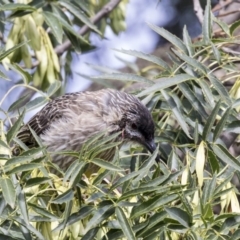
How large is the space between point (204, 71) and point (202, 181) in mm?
643

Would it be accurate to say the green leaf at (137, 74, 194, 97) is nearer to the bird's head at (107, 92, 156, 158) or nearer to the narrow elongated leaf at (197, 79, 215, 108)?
the narrow elongated leaf at (197, 79, 215, 108)

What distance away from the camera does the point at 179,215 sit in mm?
3264

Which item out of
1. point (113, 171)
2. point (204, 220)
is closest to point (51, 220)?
point (113, 171)

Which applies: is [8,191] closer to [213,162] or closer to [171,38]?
[213,162]

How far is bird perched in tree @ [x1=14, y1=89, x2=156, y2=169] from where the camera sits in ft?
15.7

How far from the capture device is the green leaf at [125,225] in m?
3.14

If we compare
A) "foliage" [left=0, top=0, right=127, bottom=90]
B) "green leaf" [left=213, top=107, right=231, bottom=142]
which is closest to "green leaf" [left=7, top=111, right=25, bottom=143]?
"green leaf" [left=213, top=107, right=231, bottom=142]

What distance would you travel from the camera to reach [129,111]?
495 centimetres

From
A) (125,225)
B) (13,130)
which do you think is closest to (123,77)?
(13,130)

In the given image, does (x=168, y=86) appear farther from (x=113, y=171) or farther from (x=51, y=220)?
(x=51, y=220)

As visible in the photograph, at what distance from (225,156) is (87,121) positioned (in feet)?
4.71

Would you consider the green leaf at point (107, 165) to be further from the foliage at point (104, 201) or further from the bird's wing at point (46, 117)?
the bird's wing at point (46, 117)

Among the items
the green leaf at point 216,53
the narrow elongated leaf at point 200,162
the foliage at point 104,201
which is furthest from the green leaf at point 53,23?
the narrow elongated leaf at point 200,162

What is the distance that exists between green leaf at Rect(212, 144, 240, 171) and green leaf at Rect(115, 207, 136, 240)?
25.6 inches
